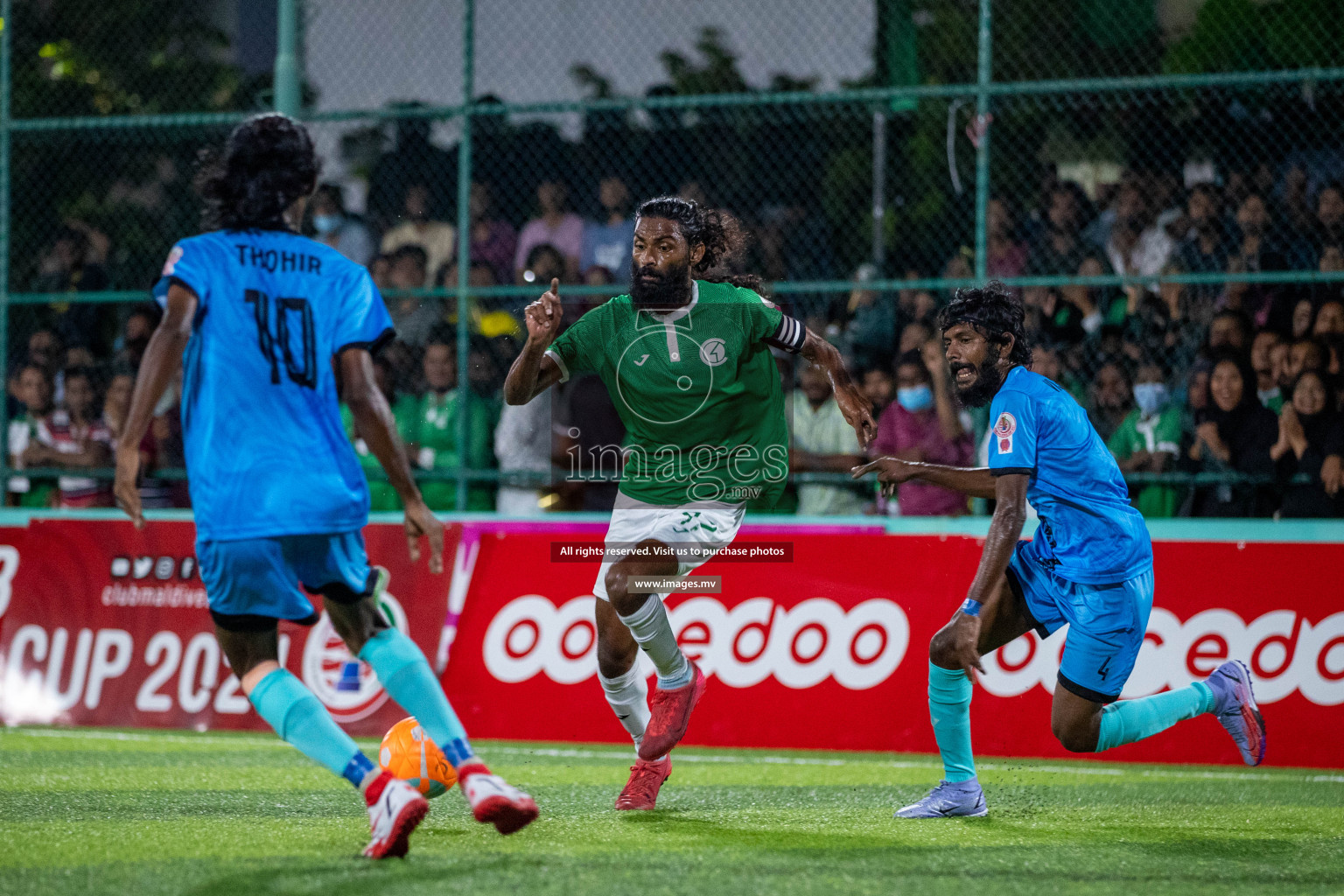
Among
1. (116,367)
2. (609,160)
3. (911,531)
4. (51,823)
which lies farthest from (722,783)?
(116,367)

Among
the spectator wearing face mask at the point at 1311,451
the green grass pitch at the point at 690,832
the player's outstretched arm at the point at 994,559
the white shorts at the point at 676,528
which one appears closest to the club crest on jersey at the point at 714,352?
the white shorts at the point at 676,528

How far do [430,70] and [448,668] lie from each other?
3.90 meters

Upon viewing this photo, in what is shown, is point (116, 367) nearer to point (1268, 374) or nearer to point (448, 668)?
point (448, 668)

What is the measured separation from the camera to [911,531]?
8594 mm

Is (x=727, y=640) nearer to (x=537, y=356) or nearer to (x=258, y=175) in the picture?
(x=537, y=356)

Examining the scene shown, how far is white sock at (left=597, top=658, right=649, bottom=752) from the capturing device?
20.0 feet

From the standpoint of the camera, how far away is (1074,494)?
5.66 metres

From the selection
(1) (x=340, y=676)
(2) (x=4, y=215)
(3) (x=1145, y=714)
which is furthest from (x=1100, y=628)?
(2) (x=4, y=215)

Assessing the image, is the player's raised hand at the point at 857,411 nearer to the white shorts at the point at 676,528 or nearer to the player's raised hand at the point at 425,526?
the white shorts at the point at 676,528

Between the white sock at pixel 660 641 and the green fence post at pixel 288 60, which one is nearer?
the white sock at pixel 660 641

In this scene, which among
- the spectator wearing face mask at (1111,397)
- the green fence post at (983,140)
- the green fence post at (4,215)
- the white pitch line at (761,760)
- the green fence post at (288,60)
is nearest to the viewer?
the white pitch line at (761,760)

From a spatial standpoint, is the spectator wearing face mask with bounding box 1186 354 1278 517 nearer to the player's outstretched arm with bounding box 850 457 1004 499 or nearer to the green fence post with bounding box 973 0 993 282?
the green fence post with bounding box 973 0 993 282

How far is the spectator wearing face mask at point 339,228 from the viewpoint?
10.7m

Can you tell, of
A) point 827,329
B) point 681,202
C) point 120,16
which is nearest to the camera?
point 681,202
